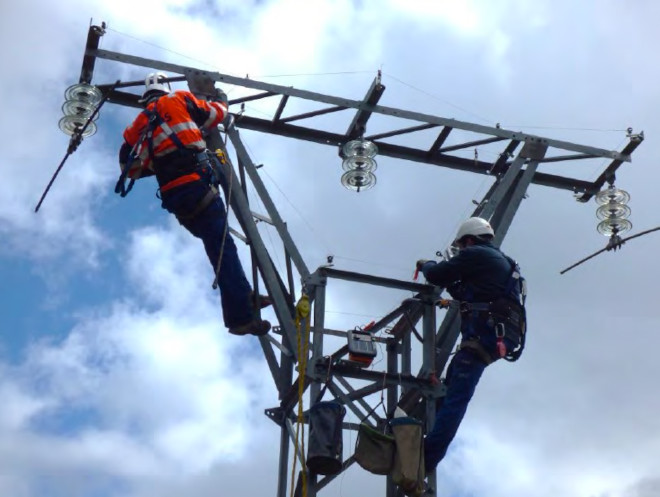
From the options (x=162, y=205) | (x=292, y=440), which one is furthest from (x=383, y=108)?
(x=292, y=440)

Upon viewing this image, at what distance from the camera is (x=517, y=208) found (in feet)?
41.8

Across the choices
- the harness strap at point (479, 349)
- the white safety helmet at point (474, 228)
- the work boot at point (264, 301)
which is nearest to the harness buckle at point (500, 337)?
the harness strap at point (479, 349)

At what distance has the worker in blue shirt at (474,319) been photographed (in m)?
10.8

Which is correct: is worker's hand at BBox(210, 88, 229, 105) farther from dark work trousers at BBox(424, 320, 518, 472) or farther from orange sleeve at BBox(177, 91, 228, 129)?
dark work trousers at BBox(424, 320, 518, 472)

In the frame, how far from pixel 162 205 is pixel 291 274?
4.55 ft

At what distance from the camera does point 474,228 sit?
11781mm

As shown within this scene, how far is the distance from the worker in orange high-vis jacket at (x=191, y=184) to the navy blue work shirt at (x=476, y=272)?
1763 millimetres

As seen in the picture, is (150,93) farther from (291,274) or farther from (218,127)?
(291,274)

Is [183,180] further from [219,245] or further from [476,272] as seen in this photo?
[476,272]

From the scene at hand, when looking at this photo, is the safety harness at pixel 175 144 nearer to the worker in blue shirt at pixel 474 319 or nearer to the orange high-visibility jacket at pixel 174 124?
the orange high-visibility jacket at pixel 174 124

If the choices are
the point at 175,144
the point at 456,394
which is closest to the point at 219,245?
the point at 175,144

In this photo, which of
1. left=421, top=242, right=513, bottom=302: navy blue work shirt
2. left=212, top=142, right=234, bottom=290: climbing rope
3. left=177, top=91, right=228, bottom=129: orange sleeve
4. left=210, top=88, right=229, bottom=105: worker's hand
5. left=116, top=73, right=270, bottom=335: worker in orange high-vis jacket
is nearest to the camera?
left=212, top=142, right=234, bottom=290: climbing rope

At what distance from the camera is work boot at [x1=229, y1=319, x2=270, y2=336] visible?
11227 mm

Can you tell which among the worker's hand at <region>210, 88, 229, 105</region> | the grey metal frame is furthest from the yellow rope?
the worker's hand at <region>210, 88, 229, 105</region>
